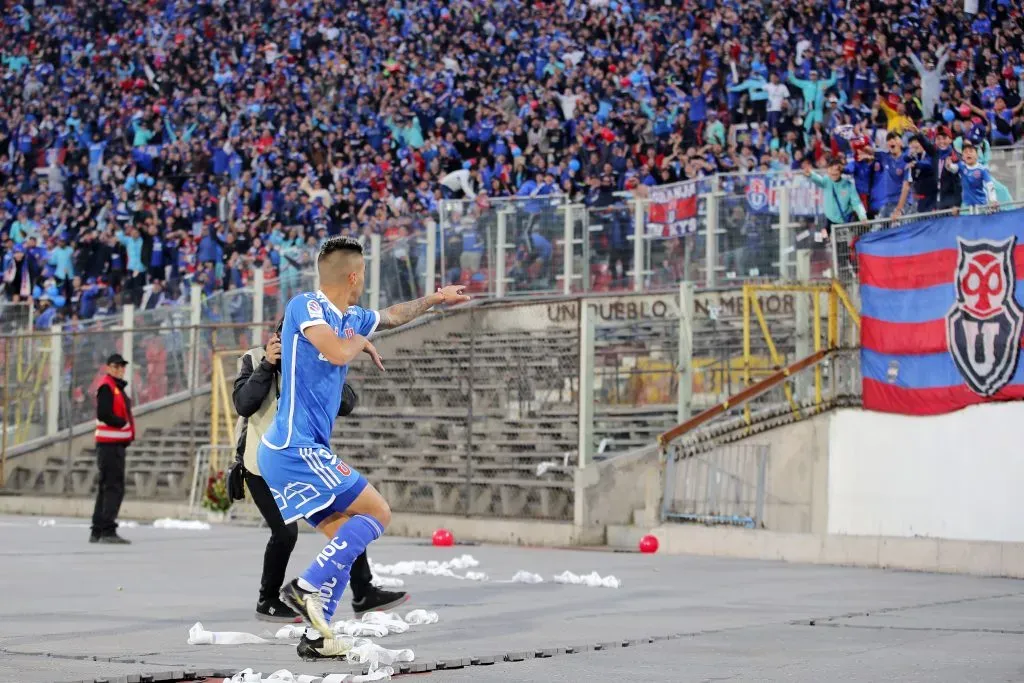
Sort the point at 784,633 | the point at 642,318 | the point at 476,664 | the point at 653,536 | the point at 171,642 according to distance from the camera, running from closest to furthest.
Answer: the point at 476,664
the point at 171,642
the point at 784,633
the point at 653,536
the point at 642,318

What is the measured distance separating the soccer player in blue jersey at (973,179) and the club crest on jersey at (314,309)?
34.5 feet

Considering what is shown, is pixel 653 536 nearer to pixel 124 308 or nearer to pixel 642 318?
pixel 642 318

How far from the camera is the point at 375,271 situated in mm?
24062

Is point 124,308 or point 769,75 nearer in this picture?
point 124,308

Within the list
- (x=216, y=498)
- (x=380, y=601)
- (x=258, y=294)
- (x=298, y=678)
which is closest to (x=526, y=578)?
(x=380, y=601)

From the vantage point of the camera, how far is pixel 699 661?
7387 millimetres

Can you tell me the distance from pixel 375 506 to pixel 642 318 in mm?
13556

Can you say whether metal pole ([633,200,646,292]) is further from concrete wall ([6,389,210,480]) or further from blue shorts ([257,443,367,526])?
blue shorts ([257,443,367,526])

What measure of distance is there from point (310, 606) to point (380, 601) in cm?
149

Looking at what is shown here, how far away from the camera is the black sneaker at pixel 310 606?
710 cm

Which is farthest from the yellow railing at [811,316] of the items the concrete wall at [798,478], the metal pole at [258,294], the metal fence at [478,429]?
the metal pole at [258,294]

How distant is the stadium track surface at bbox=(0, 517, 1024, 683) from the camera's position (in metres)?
7.06

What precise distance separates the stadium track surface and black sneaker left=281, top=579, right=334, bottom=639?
183 mm

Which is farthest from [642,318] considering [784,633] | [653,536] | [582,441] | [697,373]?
[784,633]
